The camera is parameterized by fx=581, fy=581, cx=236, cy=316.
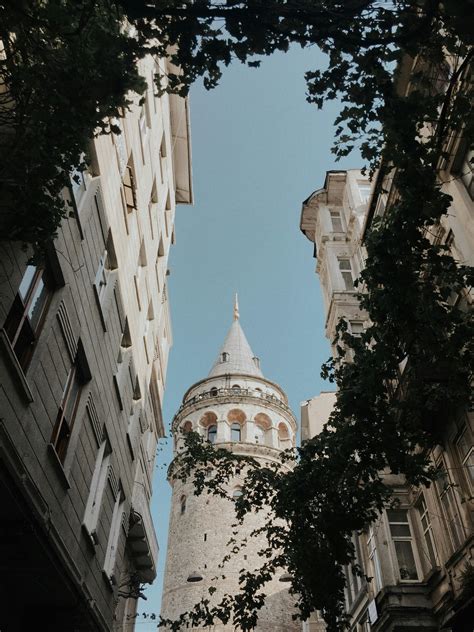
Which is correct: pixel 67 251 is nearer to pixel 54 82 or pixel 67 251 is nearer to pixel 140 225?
pixel 54 82

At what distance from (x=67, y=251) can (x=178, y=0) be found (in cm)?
477

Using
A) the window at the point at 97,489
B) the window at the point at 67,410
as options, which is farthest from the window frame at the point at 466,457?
the window at the point at 67,410

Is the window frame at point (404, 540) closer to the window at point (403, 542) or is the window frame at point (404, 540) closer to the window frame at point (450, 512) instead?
the window at point (403, 542)

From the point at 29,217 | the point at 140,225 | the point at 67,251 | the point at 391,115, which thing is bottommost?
the point at 29,217

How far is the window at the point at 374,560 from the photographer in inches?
579

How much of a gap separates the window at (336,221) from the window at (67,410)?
54.0ft

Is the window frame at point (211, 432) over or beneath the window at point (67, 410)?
over

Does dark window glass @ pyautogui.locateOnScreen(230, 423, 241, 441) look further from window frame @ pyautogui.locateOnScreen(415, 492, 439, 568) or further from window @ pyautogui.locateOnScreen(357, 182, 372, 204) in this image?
window frame @ pyautogui.locateOnScreen(415, 492, 439, 568)

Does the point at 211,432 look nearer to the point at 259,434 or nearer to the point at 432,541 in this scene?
the point at 259,434

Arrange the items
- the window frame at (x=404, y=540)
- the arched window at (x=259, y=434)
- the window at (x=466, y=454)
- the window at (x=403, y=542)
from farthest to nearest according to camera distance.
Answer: the arched window at (x=259, y=434)
the window at (x=403, y=542)
the window frame at (x=404, y=540)
the window at (x=466, y=454)

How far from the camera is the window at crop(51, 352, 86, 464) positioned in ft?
30.6

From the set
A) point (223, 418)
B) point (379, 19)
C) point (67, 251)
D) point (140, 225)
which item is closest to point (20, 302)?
point (67, 251)

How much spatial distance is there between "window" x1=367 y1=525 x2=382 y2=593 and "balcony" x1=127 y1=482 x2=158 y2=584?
21.2 feet

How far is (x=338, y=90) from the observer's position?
6.32 metres
